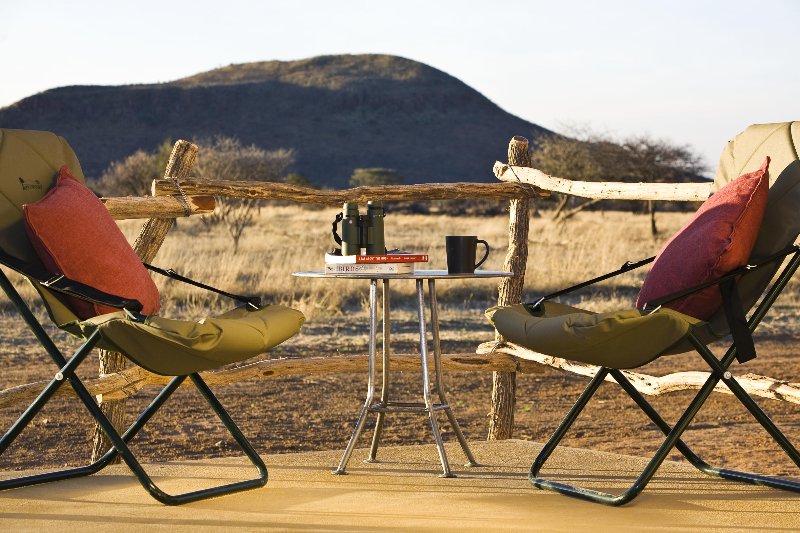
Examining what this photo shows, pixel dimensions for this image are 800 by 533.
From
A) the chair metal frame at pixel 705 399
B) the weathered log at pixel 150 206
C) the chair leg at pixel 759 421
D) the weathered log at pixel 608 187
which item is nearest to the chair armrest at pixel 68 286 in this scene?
the weathered log at pixel 150 206

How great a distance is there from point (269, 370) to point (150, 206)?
70cm

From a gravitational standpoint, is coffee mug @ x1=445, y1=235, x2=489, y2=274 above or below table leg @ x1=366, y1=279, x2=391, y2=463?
above

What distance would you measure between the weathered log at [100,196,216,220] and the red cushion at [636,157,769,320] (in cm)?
169

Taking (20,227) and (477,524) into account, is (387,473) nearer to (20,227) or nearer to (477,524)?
(477,524)

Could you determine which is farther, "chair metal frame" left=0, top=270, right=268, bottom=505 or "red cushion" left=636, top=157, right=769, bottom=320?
"red cushion" left=636, top=157, right=769, bottom=320

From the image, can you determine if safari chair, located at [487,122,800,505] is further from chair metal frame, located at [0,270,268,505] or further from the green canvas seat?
chair metal frame, located at [0,270,268,505]

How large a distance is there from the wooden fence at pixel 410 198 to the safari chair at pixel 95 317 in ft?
1.38

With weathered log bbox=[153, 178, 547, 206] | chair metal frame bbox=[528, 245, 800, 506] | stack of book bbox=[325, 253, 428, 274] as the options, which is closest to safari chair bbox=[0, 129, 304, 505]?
stack of book bbox=[325, 253, 428, 274]

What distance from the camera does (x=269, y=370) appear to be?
13.9 ft

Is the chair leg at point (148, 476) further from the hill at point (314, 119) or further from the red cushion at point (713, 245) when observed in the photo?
the hill at point (314, 119)

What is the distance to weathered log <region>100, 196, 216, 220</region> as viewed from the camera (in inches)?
161

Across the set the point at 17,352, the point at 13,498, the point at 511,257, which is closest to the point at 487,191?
the point at 511,257

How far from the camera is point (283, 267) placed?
1205 cm

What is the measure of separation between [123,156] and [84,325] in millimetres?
43795
